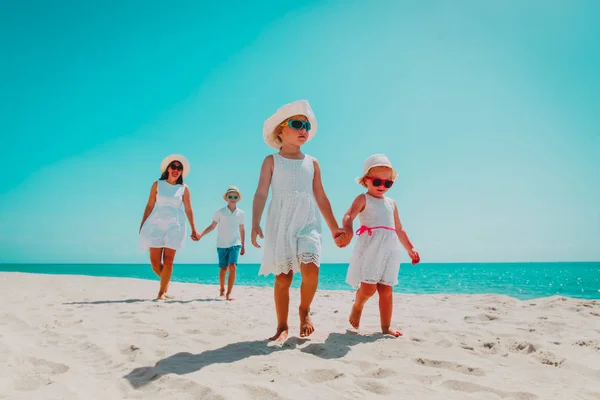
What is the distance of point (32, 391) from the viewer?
229 centimetres

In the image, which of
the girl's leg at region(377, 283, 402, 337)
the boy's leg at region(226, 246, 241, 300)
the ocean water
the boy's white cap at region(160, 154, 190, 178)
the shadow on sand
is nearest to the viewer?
the shadow on sand

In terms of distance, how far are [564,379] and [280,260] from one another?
231 centimetres

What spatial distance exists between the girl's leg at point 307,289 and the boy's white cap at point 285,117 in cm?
137

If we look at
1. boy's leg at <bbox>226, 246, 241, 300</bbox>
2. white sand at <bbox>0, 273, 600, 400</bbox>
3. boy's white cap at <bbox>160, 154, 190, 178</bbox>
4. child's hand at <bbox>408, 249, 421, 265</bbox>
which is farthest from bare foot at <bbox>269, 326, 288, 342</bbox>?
boy's leg at <bbox>226, 246, 241, 300</bbox>

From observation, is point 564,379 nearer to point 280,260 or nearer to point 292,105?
point 280,260

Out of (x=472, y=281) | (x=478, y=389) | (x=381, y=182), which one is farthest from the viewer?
(x=472, y=281)

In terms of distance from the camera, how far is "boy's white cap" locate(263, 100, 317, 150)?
390 centimetres

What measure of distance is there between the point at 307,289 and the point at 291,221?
650 millimetres

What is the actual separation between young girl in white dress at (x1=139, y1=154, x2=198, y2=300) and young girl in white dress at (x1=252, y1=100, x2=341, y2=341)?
3.16 metres

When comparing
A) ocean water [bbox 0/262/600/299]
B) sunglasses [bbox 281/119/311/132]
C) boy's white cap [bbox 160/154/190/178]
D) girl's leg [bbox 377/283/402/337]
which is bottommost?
ocean water [bbox 0/262/600/299]

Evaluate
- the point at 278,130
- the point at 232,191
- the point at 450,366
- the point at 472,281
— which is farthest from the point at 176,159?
the point at 472,281

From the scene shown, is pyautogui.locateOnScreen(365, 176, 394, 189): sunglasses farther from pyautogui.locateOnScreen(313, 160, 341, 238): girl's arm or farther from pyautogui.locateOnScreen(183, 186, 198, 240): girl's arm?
pyautogui.locateOnScreen(183, 186, 198, 240): girl's arm

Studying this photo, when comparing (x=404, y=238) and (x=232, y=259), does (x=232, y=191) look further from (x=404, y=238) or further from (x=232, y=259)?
(x=404, y=238)

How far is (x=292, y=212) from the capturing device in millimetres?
3688
